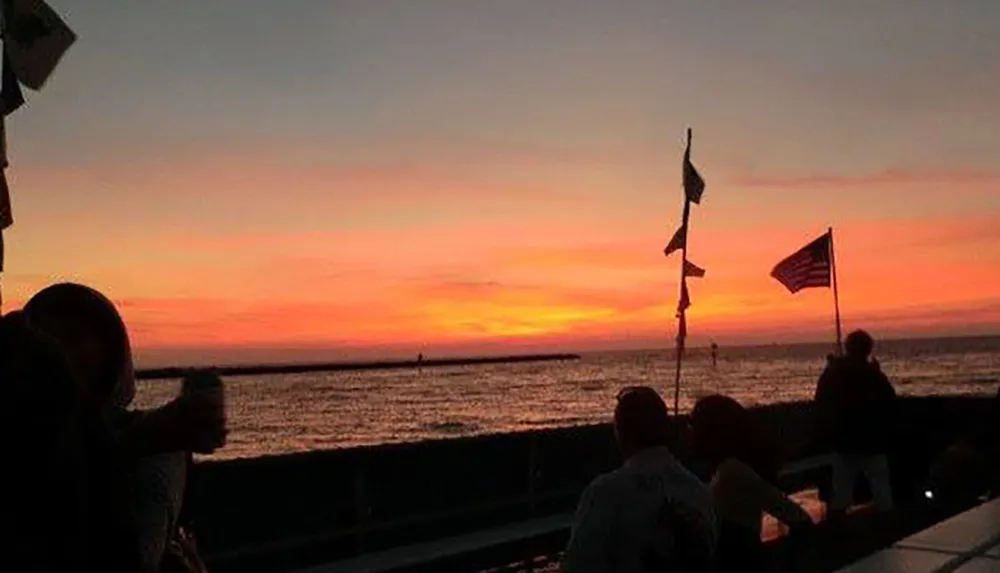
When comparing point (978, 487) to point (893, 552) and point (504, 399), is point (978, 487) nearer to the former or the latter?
point (893, 552)

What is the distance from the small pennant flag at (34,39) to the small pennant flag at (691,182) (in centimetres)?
889

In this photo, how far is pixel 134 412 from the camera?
2.19 meters

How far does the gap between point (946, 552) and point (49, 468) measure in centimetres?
286

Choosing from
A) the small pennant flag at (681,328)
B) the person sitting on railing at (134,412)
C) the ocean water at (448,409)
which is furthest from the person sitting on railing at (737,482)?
the ocean water at (448,409)

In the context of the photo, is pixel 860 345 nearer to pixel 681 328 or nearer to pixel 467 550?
pixel 467 550

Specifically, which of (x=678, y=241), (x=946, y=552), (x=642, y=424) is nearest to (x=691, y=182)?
(x=678, y=241)

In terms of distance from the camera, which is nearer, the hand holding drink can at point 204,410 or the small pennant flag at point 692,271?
the hand holding drink can at point 204,410

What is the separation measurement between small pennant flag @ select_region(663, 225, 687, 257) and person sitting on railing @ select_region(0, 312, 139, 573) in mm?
11949

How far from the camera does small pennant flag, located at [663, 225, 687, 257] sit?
1337 centimetres

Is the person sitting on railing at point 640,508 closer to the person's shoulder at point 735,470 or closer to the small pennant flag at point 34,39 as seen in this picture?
the person's shoulder at point 735,470

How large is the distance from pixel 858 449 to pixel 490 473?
10.5 ft

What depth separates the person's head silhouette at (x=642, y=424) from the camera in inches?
158

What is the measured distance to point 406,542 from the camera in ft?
28.4

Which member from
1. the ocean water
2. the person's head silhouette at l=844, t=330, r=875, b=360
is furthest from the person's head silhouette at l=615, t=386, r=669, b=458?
the ocean water
